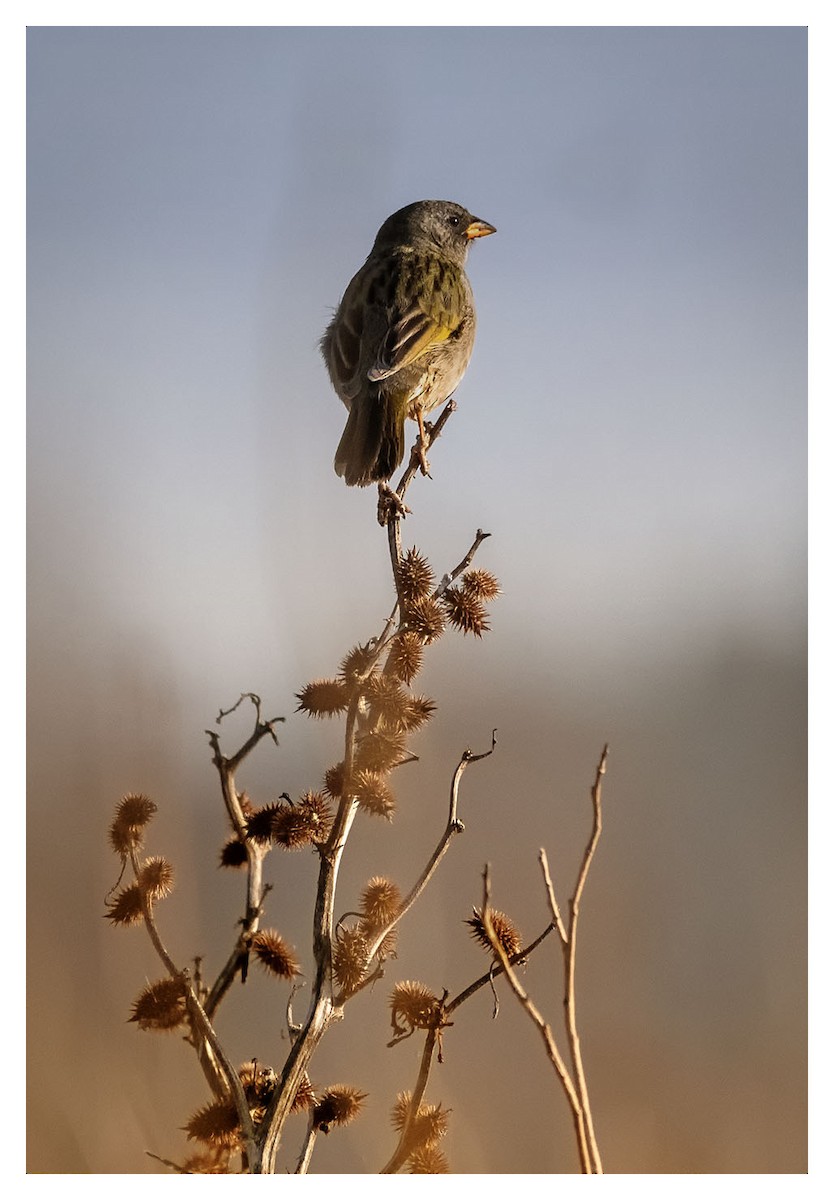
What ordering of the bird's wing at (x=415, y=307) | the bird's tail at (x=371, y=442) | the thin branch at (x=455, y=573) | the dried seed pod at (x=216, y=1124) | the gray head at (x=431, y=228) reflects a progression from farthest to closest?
the gray head at (x=431, y=228) → the bird's wing at (x=415, y=307) → the bird's tail at (x=371, y=442) → the thin branch at (x=455, y=573) → the dried seed pod at (x=216, y=1124)

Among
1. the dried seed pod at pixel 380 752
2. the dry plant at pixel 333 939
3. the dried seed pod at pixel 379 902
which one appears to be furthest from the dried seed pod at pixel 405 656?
the dried seed pod at pixel 379 902

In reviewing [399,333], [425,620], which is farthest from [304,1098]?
[399,333]

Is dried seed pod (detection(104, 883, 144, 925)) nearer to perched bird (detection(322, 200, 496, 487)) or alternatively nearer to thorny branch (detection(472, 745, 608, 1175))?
thorny branch (detection(472, 745, 608, 1175))

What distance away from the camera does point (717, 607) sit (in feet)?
9.05

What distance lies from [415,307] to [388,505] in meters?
0.70

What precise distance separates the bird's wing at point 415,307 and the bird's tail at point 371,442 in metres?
0.08

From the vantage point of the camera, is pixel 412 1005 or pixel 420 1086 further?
pixel 412 1005

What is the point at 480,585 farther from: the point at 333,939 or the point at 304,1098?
the point at 304,1098

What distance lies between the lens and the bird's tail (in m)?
2.33

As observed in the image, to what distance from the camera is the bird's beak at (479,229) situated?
106 inches

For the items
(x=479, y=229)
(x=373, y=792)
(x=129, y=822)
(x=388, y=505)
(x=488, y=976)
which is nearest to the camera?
(x=488, y=976)

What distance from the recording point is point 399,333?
2.54 m

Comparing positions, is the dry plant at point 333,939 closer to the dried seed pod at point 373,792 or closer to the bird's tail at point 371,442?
the dried seed pod at point 373,792
